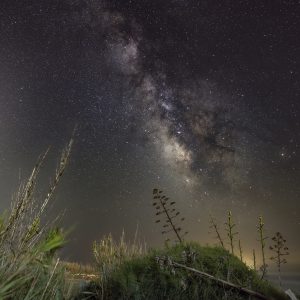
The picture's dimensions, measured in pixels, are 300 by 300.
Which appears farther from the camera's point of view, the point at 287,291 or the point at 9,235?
the point at 287,291

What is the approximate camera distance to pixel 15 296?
3.88 m

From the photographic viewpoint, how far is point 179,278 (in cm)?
622

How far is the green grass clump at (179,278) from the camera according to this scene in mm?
6113

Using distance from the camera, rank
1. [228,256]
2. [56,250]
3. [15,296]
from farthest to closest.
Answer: [228,256], [56,250], [15,296]

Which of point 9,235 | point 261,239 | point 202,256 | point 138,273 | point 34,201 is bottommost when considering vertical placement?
point 9,235

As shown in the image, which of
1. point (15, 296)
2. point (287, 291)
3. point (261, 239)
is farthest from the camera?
point (261, 239)

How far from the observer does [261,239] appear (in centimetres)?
919

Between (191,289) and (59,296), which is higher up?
(191,289)

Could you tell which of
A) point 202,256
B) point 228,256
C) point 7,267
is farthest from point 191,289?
point 7,267

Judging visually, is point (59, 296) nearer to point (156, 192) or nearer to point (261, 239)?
point (156, 192)

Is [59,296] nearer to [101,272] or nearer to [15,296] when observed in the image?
[15,296]

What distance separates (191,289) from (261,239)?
3.58m

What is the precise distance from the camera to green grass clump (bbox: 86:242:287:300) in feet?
20.1

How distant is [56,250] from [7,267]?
2.14 meters
